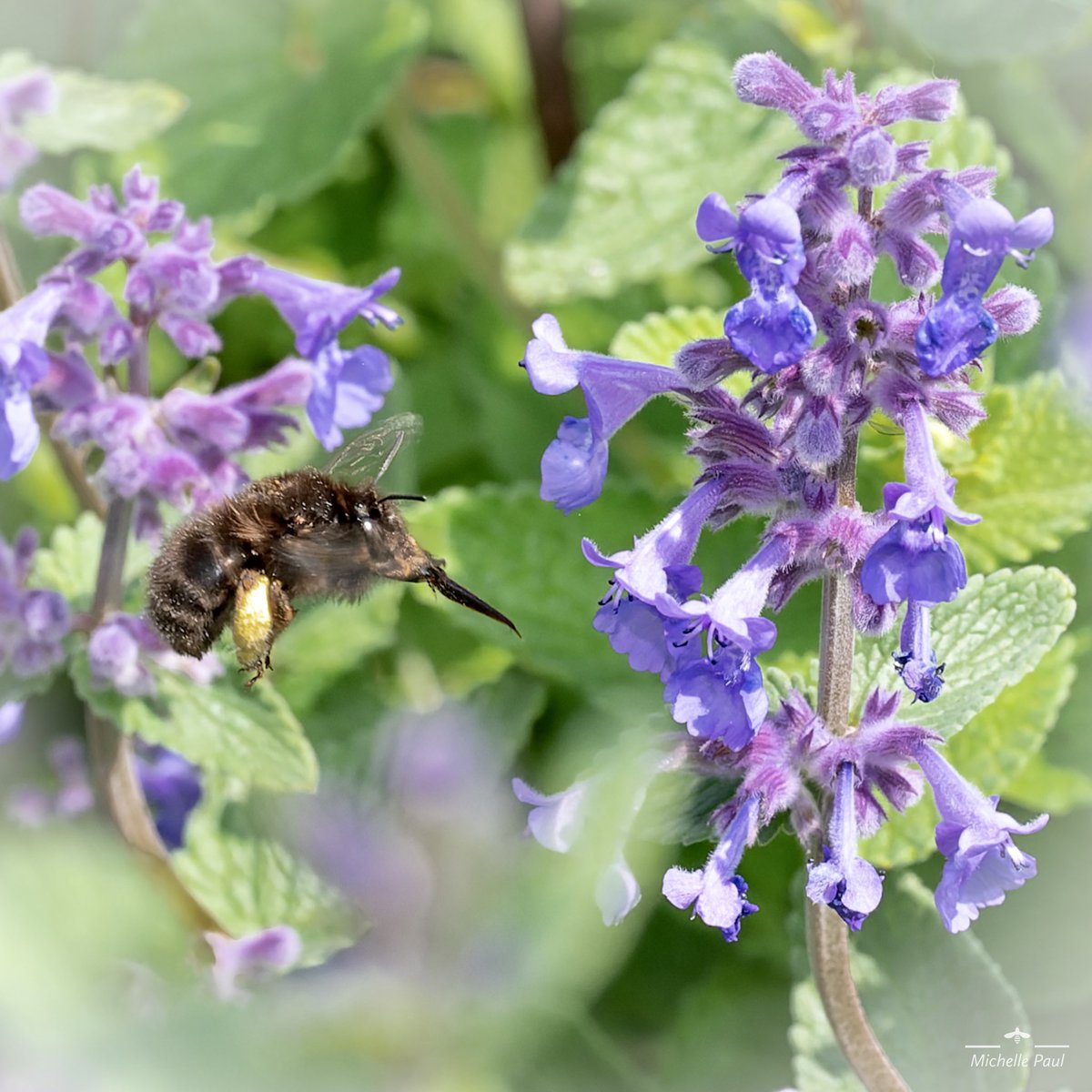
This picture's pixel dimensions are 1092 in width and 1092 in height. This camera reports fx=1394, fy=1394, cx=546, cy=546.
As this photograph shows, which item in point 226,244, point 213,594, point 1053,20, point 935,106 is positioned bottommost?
point 226,244

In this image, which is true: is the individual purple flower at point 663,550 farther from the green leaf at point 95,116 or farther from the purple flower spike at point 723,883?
the green leaf at point 95,116

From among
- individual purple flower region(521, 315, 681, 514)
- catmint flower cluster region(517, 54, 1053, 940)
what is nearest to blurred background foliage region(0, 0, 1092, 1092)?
catmint flower cluster region(517, 54, 1053, 940)

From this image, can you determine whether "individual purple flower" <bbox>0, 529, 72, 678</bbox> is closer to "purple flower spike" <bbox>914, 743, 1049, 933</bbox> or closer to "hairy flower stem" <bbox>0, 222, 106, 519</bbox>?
"hairy flower stem" <bbox>0, 222, 106, 519</bbox>

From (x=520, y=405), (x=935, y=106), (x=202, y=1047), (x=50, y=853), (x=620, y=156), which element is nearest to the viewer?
(x=202, y=1047)

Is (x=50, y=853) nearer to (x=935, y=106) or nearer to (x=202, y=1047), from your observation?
(x=202, y=1047)

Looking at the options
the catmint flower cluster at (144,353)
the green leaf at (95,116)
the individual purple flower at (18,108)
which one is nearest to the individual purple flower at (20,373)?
the catmint flower cluster at (144,353)

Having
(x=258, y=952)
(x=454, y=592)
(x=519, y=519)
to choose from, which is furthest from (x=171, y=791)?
(x=454, y=592)

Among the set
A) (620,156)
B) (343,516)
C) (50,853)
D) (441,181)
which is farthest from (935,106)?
(441,181)
